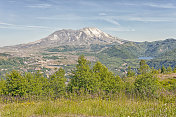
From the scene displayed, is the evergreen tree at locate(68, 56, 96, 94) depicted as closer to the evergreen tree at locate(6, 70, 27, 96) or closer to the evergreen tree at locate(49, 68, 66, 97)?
the evergreen tree at locate(49, 68, 66, 97)

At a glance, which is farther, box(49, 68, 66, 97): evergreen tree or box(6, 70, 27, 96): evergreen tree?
box(49, 68, 66, 97): evergreen tree

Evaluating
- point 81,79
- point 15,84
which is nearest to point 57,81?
point 15,84

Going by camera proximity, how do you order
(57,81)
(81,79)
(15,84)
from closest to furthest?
(81,79) < (15,84) < (57,81)

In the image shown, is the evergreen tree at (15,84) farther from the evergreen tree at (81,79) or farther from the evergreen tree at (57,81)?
the evergreen tree at (81,79)

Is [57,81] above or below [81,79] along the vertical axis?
below

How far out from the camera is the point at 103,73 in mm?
42312

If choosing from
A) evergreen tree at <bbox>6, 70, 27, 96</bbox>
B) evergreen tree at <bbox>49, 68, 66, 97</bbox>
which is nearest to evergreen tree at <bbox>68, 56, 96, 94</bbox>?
evergreen tree at <bbox>49, 68, 66, 97</bbox>

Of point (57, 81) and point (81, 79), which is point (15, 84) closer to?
point (57, 81)

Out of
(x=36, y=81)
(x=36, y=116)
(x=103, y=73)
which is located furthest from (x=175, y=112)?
(x=36, y=81)

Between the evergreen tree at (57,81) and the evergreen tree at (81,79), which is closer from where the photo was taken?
the evergreen tree at (81,79)

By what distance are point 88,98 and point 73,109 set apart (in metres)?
2.15

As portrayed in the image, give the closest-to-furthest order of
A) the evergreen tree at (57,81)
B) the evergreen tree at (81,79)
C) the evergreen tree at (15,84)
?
1. the evergreen tree at (81,79)
2. the evergreen tree at (15,84)
3. the evergreen tree at (57,81)

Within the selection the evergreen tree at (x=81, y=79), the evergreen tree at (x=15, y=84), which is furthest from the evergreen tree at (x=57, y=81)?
the evergreen tree at (x=81, y=79)

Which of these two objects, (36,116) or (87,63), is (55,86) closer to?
(87,63)
